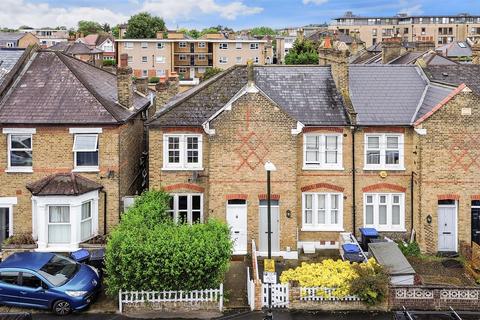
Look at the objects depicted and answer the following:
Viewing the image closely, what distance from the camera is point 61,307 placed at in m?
19.2

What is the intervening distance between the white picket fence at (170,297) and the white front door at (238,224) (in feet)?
19.8

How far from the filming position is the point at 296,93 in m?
27.8

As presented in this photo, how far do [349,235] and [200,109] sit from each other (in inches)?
357

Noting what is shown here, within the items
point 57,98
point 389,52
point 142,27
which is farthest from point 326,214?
point 142,27

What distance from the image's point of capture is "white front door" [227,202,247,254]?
83.8 feet

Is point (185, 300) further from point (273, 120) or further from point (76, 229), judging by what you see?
point (273, 120)

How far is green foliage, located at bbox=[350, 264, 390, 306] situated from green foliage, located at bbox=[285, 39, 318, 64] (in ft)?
226

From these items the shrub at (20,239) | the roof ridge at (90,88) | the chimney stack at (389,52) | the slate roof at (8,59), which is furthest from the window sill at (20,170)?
the chimney stack at (389,52)

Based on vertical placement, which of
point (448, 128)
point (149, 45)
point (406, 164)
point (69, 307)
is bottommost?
point (69, 307)

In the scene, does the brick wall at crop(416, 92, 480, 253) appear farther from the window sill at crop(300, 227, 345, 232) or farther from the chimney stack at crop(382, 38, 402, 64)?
the chimney stack at crop(382, 38, 402, 64)

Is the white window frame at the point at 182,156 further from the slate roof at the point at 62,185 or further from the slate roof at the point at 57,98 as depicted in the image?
the slate roof at the point at 62,185

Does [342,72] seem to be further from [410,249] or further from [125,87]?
[125,87]

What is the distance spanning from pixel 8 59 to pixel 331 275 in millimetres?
19692

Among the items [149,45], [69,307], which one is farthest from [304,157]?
[149,45]
